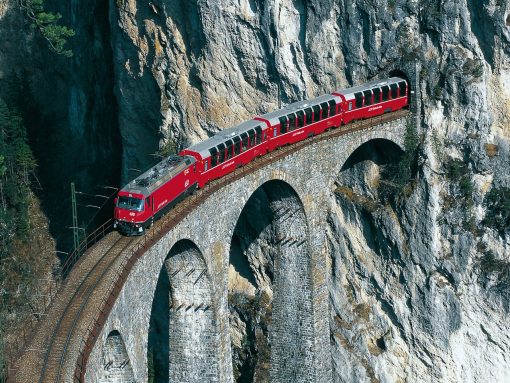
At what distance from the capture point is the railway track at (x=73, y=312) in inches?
1557

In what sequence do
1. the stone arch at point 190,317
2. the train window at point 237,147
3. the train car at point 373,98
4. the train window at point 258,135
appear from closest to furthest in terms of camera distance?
1. the stone arch at point 190,317
2. the train window at point 237,147
3. the train window at point 258,135
4. the train car at point 373,98

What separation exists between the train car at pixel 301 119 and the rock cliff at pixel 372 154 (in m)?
3.24

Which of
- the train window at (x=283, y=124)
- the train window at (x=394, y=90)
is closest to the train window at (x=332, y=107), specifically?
the train window at (x=283, y=124)

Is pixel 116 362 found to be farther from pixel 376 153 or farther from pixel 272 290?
pixel 376 153

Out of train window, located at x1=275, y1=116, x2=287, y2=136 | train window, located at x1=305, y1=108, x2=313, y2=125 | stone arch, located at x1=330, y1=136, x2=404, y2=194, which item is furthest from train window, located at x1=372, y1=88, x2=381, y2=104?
train window, located at x1=275, y1=116, x2=287, y2=136

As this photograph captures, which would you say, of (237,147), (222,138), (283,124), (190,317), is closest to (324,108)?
(283,124)

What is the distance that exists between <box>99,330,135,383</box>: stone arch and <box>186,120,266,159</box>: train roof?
1277cm

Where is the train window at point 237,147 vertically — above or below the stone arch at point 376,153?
below

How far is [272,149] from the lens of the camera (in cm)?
5844

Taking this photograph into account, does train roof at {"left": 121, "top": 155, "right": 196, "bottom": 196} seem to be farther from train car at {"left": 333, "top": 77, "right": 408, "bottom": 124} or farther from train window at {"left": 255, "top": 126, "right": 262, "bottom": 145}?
train car at {"left": 333, "top": 77, "right": 408, "bottom": 124}

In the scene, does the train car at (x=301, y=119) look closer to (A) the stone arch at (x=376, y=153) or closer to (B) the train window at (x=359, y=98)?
(B) the train window at (x=359, y=98)

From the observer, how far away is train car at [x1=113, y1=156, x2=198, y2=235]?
48312mm

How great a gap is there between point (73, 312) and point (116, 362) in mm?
3402

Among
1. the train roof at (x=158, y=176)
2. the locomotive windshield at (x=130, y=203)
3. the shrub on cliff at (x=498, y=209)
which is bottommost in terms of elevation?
the locomotive windshield at (x=130, y=203)
